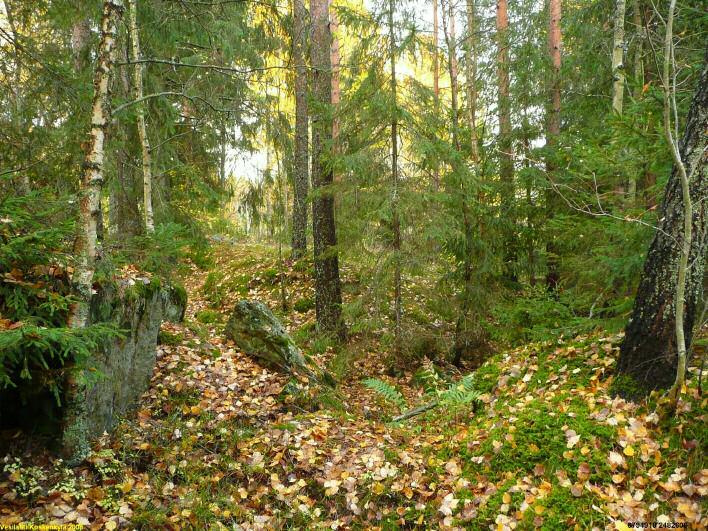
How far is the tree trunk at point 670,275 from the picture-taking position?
11.6ft

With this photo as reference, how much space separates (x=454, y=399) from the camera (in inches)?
194

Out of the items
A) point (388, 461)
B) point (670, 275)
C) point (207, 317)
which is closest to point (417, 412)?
point (388, 461)

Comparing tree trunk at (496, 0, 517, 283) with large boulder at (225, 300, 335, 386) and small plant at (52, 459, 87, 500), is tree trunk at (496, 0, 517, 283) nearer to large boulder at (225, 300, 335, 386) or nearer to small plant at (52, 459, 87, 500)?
large boulder at (225, 300, 335, 386)

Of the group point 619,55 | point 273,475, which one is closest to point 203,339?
point 273,475

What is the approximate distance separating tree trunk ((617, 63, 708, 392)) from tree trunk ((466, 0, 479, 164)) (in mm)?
5600

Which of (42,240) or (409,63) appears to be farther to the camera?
(409,63)

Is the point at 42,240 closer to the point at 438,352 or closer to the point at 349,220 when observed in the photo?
the point at 349,220

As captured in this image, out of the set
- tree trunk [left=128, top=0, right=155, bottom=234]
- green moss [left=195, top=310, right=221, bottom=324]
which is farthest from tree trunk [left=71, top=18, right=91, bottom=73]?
green moss [left=195, top=310, right=221, bottom=324]

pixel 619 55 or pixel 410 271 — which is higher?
pixel 619 55

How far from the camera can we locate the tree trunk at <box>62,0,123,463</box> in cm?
379

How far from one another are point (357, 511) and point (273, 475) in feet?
3.25

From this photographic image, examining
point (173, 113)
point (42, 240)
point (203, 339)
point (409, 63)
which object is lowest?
point (203, 339)

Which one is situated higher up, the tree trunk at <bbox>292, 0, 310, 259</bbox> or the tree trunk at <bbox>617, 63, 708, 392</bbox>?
the tree trunk at <bbox>292, 0, 310, 259</bbox>

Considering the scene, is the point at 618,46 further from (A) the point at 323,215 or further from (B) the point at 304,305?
(B) the point at 304,305
